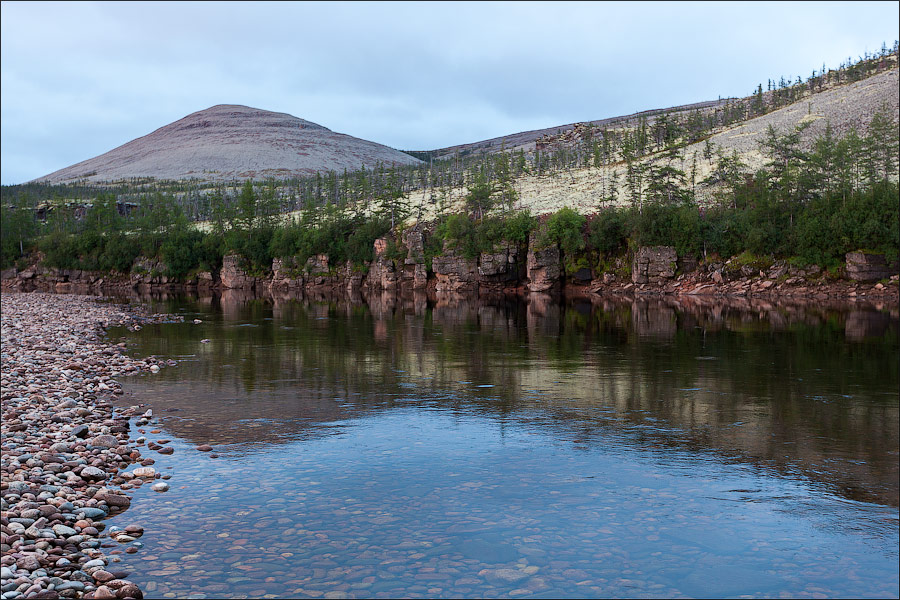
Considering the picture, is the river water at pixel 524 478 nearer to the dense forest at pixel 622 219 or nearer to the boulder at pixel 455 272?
the dense forest at pixel 622 219

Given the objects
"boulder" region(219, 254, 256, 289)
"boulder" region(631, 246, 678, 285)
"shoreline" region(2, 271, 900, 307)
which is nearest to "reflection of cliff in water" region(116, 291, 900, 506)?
"shoreline" region(2, 271, 900, 307)

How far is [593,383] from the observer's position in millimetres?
24438

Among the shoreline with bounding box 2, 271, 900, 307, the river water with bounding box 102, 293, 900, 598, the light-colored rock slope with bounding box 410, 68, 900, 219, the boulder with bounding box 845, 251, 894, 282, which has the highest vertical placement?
the light-colored rock slope with bounding box 410, 68, 900, 219

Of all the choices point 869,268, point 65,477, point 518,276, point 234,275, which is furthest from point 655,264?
point 65,477

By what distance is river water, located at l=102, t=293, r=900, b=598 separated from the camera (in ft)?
31.4

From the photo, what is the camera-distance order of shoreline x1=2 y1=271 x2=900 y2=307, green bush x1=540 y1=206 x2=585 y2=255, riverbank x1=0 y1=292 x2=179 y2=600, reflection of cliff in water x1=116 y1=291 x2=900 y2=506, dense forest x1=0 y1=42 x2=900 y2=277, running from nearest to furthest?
riverbank x1=0 y1=292 x2=179 y2=600, reflection of cliff in water x1=116 y1=291 x2=900 y2=506, shoreline x1=2 y1=271 x2=900 y2=307, dense forest x1=0 y1=42 x2=900 y2=277, green bush x1=540 y1=206 x2=585 y2=255

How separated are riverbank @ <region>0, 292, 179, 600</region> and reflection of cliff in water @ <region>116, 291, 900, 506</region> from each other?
204 centimetres

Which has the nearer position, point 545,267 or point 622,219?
point 622,219

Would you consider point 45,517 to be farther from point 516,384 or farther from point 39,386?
point 516,384

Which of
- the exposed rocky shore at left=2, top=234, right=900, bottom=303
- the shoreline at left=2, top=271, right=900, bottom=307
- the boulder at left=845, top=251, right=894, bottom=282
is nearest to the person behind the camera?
the shoreline at left=2, top=271, right=900, bottom=307

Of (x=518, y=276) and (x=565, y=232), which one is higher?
(x=565, y=232)

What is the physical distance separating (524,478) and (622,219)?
93.0 meters

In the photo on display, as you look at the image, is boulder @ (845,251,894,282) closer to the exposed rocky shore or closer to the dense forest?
the exposed rocky shore

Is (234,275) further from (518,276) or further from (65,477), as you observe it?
(65,477)
